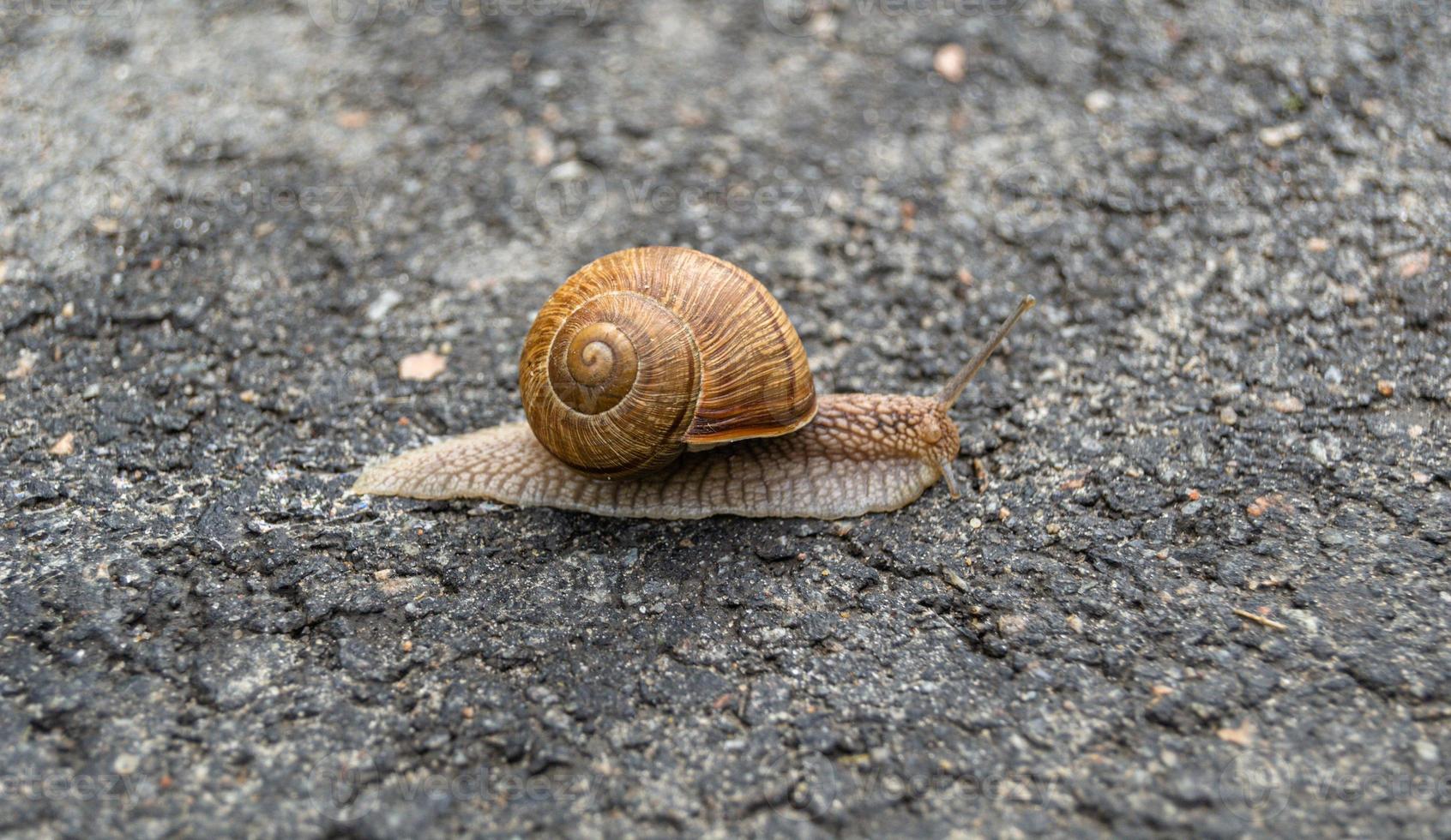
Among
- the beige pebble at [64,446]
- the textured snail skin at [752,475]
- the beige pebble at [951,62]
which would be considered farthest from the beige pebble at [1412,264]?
the beige pebble at [64,446]

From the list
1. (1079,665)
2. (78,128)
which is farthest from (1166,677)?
(78,128)

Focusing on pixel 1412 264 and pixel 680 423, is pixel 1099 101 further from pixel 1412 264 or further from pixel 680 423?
pixel 680 423

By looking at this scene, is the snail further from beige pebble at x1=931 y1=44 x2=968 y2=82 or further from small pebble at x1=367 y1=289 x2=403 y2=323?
beige pebble at x1=931 y1=44 x2=968 y2=82

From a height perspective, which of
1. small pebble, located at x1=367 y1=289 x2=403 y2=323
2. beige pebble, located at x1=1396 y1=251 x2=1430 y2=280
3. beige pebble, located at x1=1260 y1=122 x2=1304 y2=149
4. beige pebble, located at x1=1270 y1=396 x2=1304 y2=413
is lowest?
small pebble, located at x1=367 y1=289 x2=403 y2=323

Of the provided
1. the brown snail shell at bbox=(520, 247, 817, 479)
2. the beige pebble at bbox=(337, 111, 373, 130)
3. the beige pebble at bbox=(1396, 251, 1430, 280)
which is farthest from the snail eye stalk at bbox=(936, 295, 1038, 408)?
the beige pebble at bbox=(337, 111, 373, 130)

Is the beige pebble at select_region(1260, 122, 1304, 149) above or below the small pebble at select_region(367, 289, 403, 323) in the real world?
above

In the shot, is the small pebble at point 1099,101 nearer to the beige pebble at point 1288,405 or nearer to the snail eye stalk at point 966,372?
the snail eye stalk at point 966,372
